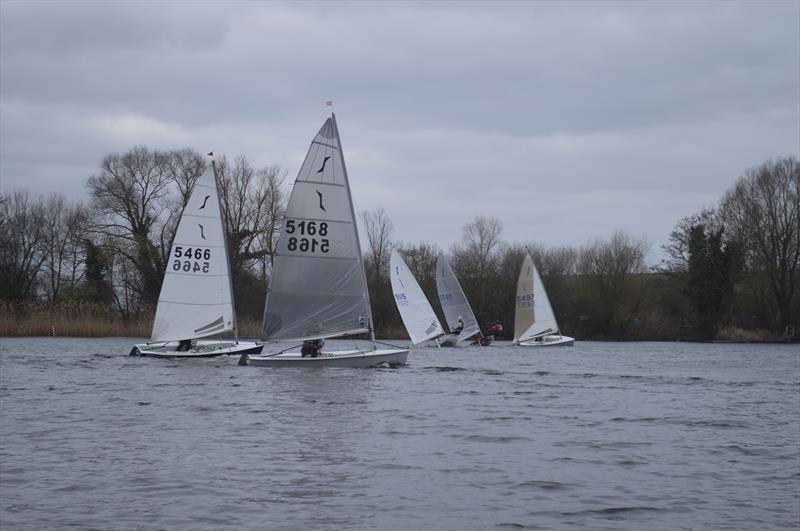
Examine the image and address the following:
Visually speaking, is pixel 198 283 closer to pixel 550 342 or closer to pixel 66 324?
pixel 66 324

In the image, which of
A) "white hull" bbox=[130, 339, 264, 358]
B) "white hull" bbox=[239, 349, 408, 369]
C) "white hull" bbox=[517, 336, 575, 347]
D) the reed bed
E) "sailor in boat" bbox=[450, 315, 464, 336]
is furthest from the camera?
"white hull" bbox=[517, 336, 575, 347]

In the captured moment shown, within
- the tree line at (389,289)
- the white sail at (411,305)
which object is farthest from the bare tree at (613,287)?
the white sail at (411,305)

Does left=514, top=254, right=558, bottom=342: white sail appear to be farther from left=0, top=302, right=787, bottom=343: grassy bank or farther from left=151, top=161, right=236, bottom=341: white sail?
left=151, top=161, right=236, bottom=341: white sail

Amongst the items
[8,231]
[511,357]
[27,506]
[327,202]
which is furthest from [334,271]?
[8,231]

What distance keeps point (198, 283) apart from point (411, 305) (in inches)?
599

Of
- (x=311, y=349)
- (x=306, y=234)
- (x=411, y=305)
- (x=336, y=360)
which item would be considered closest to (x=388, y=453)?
(x=336, y=360)

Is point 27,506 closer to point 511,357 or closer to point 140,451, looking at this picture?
point 140,451

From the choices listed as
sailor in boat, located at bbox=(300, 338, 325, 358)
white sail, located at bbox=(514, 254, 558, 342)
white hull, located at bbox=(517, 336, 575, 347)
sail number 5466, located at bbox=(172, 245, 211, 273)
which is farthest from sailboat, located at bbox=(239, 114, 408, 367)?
white sail, located at bbox=(514, 254, 558, 342)

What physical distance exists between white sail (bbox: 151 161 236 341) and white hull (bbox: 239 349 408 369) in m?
5.44

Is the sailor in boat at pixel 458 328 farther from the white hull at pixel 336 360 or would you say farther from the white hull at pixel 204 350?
the white hull at pixel 336 360

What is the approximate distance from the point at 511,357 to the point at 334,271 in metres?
14.7

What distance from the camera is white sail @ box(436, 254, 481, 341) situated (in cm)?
5103

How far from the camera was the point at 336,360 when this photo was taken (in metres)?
27.5

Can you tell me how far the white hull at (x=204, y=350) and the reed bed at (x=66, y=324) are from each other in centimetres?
1742
